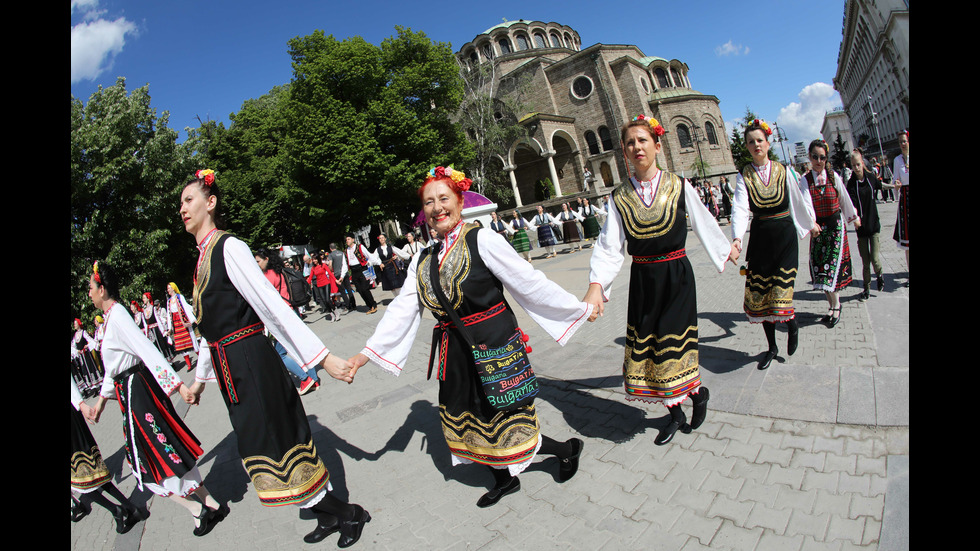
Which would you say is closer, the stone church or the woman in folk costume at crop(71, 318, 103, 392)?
the woman in folk costume at crop(71, 318, 103, 392)

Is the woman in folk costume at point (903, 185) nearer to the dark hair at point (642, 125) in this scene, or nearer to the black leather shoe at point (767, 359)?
the black leather shoe at point (767, 359)

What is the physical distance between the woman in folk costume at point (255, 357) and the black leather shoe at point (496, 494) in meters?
1.07

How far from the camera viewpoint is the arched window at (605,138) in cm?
4291

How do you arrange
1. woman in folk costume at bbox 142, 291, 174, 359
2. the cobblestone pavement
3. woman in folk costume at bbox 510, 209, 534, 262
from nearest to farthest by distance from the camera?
the cobblestone pavement
woman in folk costume at bbox 142, 291, 174, 359
woman in folk costume at bbox 510, 209, 534, 262

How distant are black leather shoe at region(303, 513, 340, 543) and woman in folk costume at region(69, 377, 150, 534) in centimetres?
195

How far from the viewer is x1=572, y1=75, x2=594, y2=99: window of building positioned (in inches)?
1704

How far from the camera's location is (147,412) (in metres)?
3.52

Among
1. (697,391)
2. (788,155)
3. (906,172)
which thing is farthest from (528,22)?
(697,391)

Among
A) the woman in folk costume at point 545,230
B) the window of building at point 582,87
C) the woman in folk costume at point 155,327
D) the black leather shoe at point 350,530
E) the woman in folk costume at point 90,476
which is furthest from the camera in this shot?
the window of building at point 582,87

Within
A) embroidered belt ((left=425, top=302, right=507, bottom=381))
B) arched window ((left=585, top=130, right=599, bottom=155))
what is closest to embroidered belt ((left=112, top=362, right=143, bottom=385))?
embroidered belt ((left=425, top=302, right=507, bottom=381))

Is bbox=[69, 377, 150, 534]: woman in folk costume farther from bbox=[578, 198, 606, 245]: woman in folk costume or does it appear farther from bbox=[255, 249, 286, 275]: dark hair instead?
bbox=[578, 198, 606, 245]: woman in folk costume

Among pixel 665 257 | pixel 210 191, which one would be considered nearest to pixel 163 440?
pixel 210 191

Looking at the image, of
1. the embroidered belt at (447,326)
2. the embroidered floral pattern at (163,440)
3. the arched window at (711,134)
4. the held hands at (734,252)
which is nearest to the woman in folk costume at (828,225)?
the held hands at (734,252)
